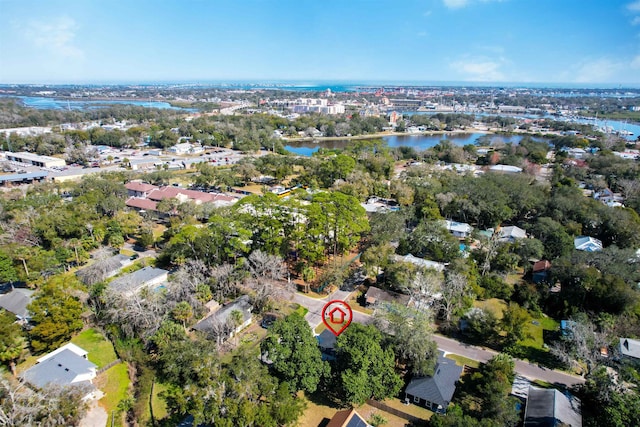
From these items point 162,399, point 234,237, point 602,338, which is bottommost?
point 162,399

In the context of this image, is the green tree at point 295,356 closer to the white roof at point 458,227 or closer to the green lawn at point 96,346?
the green lawn at point 96,346

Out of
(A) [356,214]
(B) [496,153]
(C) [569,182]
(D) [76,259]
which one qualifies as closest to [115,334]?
(D) [76,259]

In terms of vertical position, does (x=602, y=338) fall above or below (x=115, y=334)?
above

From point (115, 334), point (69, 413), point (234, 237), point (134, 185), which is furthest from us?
point (134, 185)

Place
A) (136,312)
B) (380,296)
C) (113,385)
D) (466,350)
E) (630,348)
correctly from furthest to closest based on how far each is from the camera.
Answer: (380,296) → (466,350) → (136,312) → (630,348) → (113,385)

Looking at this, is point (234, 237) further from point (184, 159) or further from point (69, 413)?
point (184, 159)

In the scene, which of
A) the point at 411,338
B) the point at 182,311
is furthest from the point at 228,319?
the point at 411,338

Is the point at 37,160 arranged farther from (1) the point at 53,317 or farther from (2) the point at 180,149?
(1) the point at 53,317
